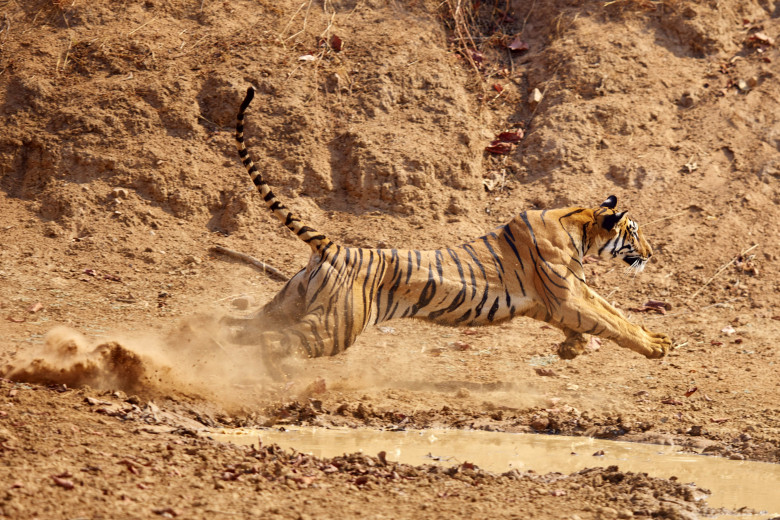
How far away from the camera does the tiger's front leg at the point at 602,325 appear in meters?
6.74

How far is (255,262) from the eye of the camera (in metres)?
9.23

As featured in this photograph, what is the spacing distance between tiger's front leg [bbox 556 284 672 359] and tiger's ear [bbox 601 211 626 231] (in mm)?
681

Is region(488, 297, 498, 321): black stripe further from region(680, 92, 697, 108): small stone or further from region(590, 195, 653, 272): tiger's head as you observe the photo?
region(680, 92, 697, 108): small stone

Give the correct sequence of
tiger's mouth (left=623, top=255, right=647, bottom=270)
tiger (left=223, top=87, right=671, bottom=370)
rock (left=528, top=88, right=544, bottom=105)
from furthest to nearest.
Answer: rock (left=528, top=88, right=544, bottom=105) < tiger's mouth (left=623, top=255, right=647, bottom=270) < tiger (left=223, top=87, right=671, bottom=370)

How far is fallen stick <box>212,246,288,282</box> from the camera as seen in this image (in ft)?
29.8

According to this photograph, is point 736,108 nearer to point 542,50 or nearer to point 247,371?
point 542,50

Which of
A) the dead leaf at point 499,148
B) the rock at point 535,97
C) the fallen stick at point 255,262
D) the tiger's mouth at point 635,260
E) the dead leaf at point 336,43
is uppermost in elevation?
the dead leaf at point 336,43

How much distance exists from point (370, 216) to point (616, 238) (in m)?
3.42

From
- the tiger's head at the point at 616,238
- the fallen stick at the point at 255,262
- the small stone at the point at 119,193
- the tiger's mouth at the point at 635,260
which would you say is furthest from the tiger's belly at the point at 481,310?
the small stone at the point at 119,193

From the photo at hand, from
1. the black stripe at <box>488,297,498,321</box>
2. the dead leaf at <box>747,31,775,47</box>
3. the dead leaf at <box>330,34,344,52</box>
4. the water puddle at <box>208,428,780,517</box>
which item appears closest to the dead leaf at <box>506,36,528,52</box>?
the dead leaf at <box>330,34,344,52</box>

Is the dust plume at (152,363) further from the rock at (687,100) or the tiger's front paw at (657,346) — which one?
the rock at (687,100)

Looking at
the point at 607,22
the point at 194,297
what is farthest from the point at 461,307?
the point at 607,22

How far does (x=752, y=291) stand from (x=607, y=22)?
4.81m

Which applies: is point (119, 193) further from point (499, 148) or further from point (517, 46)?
point (517, 46)
